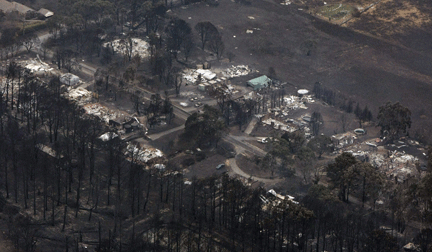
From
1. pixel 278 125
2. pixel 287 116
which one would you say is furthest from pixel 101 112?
pixel 287 116

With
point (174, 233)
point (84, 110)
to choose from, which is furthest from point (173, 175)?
point (84, 110)

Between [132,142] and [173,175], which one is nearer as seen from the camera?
[173,175]

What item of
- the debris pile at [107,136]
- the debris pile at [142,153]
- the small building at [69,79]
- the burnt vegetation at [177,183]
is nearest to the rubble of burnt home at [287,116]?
the burnt vegetation at [177,183]

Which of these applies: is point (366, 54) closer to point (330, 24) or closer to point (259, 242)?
point (330, 24)

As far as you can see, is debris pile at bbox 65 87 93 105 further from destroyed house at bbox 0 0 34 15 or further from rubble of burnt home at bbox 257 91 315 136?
destroyed house at bbox 0 0 34 15

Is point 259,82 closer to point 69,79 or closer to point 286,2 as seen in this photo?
point 69,79

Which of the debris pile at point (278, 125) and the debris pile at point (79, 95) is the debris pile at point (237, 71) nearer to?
the debris pile at point (278, 125)
